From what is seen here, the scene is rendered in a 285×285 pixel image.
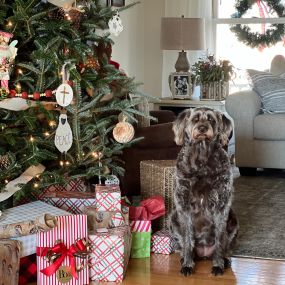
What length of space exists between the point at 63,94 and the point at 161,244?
924 millimetres

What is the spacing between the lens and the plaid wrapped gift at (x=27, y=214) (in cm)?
278

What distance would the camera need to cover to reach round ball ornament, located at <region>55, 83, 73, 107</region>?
3047mm

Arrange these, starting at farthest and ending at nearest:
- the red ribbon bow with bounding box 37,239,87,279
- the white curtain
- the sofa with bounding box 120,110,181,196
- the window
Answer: the window → the white curtain → the sofa with bounding box 120,110,181,196 → the red ribbon bow with bounding box 37,239,87,279

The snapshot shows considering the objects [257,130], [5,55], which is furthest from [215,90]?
[5,55]

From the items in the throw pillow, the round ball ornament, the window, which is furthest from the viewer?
the window

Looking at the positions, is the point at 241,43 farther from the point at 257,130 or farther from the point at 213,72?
the point at 257,130

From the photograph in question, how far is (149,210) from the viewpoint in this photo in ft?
11.0

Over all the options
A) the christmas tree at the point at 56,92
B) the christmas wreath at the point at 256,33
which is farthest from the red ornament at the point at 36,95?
the christmas wreath at the point at 256,33

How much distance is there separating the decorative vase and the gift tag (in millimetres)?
3796

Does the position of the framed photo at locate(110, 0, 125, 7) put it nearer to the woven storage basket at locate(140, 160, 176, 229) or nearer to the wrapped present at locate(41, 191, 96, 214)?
the woven storage basket at locate(140, 160, 176, 229)

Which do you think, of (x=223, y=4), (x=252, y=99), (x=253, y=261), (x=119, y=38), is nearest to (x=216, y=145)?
(x=253, y=261)

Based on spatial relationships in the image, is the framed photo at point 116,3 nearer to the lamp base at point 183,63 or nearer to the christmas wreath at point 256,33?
the lamp base at point 183,63

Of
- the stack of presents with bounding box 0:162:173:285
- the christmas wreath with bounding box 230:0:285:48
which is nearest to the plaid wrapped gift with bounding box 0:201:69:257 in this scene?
the stack of presents with bounding box 0:162:173:285

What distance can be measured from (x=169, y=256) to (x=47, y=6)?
56.7 inches
